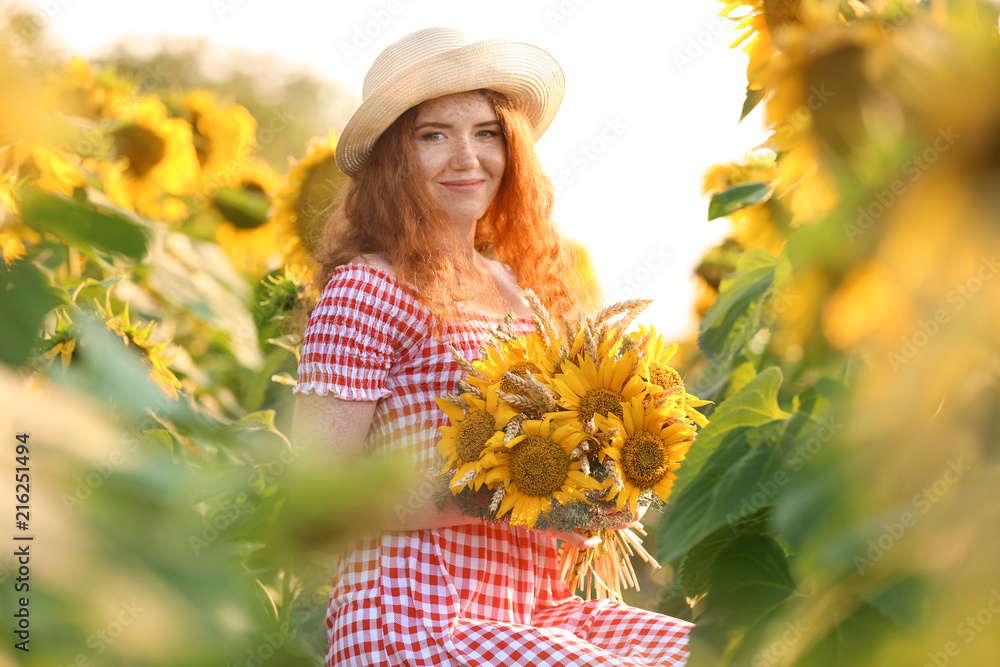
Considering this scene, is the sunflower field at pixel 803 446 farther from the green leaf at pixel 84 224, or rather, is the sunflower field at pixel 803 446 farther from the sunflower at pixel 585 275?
the sunflower at pixel 585 275

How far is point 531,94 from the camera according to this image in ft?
5.40

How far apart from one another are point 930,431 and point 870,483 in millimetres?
16

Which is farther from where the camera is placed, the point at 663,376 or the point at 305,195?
the point at 305,195

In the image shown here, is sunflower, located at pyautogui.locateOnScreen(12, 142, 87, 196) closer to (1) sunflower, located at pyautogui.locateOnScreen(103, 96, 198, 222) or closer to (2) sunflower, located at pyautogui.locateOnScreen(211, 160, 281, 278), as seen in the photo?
(2) sunflower, located at pyautogui.locateOnScreen(211, 160, 281, 278)

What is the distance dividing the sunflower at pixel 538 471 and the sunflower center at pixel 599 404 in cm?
4

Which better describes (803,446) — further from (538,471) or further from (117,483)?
(538,471)

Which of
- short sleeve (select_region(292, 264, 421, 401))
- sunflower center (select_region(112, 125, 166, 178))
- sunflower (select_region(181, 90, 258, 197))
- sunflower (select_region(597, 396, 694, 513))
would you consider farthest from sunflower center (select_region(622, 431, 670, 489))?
sunflower (select_region(181, 90, 258, 197))

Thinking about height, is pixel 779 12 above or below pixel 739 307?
above

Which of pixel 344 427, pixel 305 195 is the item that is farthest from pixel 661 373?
pixel 305 195

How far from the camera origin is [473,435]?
117 cm

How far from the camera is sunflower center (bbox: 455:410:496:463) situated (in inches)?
45.7

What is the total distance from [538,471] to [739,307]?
1.67 feet

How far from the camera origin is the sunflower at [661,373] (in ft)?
3.93

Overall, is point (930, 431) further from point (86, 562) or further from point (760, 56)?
point (760, 56)
